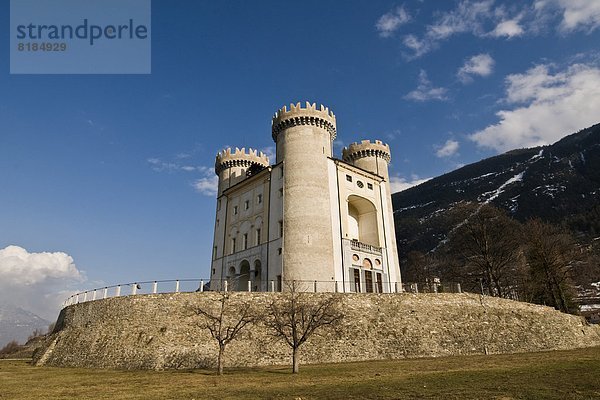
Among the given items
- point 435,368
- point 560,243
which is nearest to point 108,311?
point 435,368

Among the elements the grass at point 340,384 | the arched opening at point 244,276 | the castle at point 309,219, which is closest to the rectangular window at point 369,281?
the castle at point 309,219

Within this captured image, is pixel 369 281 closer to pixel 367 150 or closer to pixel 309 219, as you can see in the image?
pixel 309 219

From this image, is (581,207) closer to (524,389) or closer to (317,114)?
(317,114)

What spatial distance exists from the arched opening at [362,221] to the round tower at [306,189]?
672 cm

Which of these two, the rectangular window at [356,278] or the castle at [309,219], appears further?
the rectangular window at [356,278]

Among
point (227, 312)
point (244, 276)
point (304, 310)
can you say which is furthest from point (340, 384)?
point (244, 276)

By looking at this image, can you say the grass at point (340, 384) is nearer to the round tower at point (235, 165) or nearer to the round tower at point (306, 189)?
the round tower at point (306, 189)

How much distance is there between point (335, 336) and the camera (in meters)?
30.3

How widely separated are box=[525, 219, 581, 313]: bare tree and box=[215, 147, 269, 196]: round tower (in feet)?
124

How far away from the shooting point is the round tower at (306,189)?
42.2 metres

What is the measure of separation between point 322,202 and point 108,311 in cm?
2358

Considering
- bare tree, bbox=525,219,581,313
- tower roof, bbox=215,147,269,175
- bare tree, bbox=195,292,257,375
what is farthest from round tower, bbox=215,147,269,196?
bare tree, bbox=525,219,581,313

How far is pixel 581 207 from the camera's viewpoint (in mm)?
191625

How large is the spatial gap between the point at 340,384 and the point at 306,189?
2913cm
